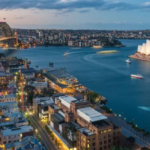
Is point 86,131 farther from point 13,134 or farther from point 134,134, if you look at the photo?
point 13,134

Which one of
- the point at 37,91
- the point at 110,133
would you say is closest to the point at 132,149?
the point at 110,133

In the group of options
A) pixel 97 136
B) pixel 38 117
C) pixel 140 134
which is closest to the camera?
pixel 97 136

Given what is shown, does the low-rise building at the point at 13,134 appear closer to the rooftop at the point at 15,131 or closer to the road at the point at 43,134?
the rooftop at the point at 15,131

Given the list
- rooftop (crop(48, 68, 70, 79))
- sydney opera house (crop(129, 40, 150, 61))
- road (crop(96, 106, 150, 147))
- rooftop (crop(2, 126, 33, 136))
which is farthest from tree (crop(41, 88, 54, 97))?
sydney opera house (crop(129, 40, 150, 61))

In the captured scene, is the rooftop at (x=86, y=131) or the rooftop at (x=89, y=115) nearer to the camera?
A: the rooftop at (x=86, y=131)

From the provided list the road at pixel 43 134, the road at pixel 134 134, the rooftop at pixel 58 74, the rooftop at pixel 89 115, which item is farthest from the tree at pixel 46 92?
the rooftop at pixel 89 115

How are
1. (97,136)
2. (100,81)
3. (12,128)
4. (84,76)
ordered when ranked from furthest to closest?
(84,76) → (100,81) → (12,128) → (97,136)

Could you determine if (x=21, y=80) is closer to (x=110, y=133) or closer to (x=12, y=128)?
(x=12, y=128)

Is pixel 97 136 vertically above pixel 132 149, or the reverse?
pixel 97 136

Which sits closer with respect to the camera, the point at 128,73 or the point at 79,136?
the point at 79,136

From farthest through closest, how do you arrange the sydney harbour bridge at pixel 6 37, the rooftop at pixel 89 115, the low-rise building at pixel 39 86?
the sydney harbour bridge at pixel 6 37 → the low-rise building at pixel 39 86 → the rooftop at pixel 89 115
